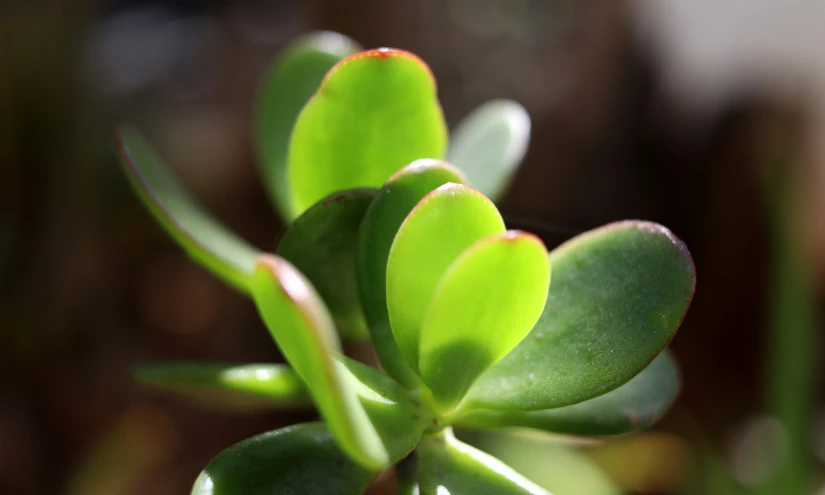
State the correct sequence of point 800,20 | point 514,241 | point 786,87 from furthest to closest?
point 800,20 < point 786,87 < point 514,241

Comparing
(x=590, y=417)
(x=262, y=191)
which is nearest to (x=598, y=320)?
(x=590, y=417)

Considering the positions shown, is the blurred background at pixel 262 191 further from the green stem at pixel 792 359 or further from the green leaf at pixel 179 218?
the green leaf at pixel 179 218

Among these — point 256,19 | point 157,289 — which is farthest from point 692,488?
point 256,19

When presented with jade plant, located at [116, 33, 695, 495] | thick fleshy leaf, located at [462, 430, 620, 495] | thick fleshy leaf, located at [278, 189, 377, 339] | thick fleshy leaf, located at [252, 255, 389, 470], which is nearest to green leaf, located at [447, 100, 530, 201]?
jade plant, located at [116, 33, 695, 495]

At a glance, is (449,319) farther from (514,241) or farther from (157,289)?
(157,289)

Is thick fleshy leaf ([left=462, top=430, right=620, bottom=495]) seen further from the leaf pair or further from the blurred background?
the leaf pair

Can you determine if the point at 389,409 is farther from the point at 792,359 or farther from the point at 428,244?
the point at 792,359

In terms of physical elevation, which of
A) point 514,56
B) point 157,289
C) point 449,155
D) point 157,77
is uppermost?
point 449,155
